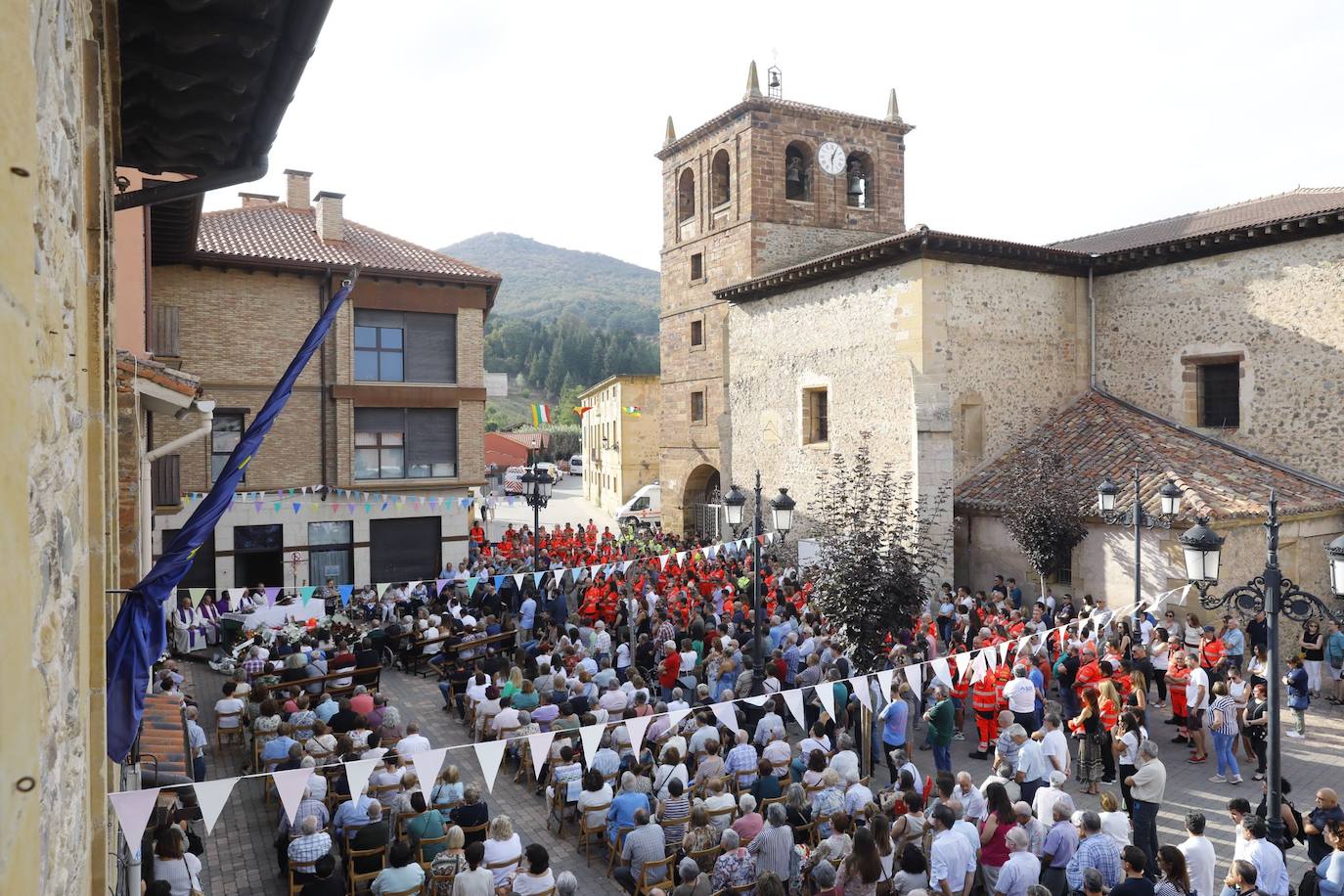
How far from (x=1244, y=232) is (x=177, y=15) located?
70.4 feet

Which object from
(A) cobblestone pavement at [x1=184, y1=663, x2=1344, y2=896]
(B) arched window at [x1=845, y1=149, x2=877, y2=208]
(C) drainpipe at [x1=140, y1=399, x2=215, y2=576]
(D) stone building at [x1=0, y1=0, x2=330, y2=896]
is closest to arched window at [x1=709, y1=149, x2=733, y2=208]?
(B) arched window at [x1=845, y1=149, x2=877, y2=208]

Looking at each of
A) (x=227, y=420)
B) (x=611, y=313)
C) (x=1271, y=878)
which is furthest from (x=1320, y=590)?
(x=611, y=313)

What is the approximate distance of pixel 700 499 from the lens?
103 ft

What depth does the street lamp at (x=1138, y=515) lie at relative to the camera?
44.6 ft

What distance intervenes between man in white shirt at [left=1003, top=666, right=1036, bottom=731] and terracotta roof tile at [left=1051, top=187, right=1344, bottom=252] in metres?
13.1

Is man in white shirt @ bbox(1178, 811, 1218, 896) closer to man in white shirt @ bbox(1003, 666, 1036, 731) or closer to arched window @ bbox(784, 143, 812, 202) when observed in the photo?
man in white shirt @ bbox(1003, 666, 1036, 731)

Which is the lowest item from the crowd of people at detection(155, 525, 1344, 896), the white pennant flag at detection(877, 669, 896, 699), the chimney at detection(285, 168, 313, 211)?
the crowd of people at detection(155, 525, 1344, 896)

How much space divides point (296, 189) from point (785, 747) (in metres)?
23.7

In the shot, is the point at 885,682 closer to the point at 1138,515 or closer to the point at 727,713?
the point at 727,713

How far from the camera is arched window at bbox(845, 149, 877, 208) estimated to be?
30391mm

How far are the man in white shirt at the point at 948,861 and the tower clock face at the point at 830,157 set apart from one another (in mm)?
25322

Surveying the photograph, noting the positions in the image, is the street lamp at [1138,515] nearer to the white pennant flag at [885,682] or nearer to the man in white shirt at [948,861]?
the white pennant flag at [885,682]

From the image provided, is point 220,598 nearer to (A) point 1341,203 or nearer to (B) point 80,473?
(B) point 80,473

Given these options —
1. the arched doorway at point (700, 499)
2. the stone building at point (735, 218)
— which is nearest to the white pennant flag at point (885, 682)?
the stone building at point (735, 218)
